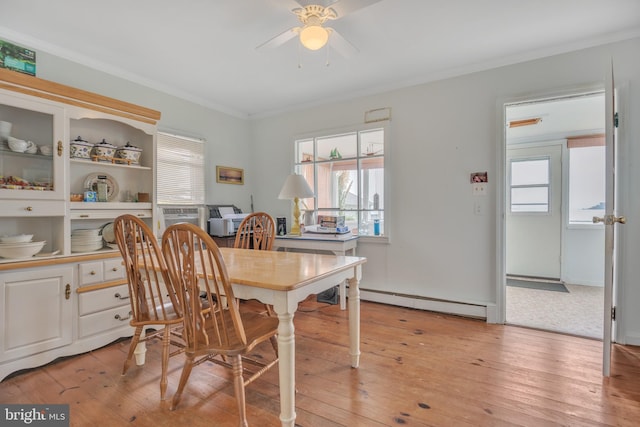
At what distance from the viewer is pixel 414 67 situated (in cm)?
291

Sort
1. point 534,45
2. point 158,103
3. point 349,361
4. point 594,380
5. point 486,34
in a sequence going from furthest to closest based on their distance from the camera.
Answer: point 158,103 → point 534,45 → point 486,34 → point 349,361 → point 594,380

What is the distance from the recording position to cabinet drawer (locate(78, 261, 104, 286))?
2.23m

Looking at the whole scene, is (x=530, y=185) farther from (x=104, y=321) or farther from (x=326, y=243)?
(x=104, y=321)

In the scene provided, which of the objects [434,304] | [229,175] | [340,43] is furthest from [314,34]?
[434,304]

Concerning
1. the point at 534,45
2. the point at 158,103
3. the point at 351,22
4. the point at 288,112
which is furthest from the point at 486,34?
the point at 158,103

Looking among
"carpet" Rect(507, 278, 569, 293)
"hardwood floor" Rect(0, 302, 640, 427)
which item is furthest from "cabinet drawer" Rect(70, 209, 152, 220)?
"carpet" Rect(507, 278, 569, 293)

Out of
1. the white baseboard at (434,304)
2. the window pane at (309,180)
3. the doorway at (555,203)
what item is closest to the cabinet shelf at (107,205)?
the window pane at (309,180)

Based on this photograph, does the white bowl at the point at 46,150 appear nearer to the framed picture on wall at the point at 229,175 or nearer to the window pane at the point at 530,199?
the framed picture on wall at the point at 229,175

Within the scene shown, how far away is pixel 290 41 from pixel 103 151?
1790 mm

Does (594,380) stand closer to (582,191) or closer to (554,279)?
(554,279)

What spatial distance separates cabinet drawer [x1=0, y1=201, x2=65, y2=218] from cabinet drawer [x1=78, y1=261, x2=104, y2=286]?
0.41 m

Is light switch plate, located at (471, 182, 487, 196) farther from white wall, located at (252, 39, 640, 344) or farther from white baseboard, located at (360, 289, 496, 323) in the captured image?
white baseboard, located at (360, 289, 496, 323)

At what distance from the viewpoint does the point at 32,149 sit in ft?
7.05

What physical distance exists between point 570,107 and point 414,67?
2.10 meters
